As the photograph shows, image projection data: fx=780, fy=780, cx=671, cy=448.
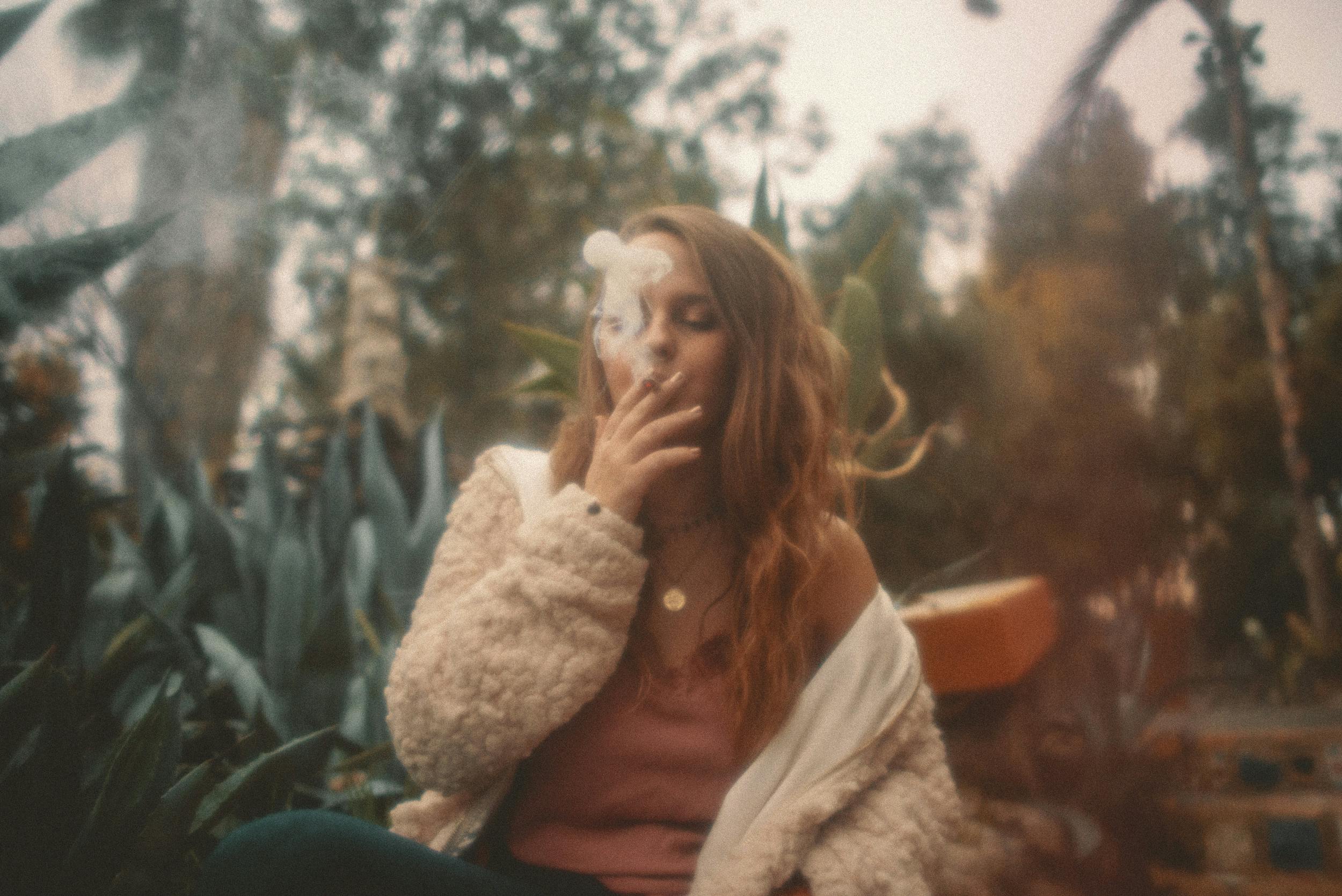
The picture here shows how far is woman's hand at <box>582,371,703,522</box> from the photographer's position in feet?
2.46

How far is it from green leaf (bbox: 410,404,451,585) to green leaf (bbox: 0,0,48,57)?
110cm

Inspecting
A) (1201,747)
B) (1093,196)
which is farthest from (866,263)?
(1201,747)

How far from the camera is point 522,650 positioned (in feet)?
2.40

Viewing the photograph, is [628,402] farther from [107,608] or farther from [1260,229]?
[1260,229]

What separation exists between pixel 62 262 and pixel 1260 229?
7.97 feet

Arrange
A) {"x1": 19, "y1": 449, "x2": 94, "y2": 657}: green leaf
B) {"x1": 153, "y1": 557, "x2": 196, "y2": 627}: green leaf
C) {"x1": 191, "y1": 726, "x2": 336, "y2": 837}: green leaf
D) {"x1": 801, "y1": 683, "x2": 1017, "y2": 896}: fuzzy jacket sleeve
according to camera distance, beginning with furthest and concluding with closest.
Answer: {"x1": 153, "y1": 557, "x2": 196, "y2": 627}: green leaf, {"x1": 19, "y1": 449, "x2": 94, "y2": 657}: green leaf, {"x1": 191, "y1": 726, "x2": 336, "y2": 837}: green leaf, {"x1": 801, "y1": 683, "x2": 1017, "y2": 896}: fuzzy jacket sleeve

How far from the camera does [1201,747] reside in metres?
2.01

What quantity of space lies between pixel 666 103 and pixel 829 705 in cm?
278

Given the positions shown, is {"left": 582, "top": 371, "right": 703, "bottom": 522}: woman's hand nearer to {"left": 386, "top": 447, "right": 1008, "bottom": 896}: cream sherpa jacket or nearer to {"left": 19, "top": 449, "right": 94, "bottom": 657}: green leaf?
{"left": 386, "top": 447, "right": 1008, "bottom": 896}: cream sherpa jacket

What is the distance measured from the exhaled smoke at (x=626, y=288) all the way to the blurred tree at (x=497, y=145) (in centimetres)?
91

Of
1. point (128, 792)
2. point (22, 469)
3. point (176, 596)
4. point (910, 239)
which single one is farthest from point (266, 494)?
point (910, 239)

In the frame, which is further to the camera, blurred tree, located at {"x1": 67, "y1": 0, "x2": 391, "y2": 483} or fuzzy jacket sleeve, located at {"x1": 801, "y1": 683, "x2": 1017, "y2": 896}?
blurred tree, located at {"x1": 67, "y1": 0, "x2": 391, "y2": 483}

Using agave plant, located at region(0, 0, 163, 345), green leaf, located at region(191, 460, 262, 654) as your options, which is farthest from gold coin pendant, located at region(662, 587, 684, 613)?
green leaf, located at region(191, 460, 262, 654)

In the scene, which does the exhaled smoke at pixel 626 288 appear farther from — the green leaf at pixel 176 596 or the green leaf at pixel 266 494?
the green leaf at pixel 266 494
